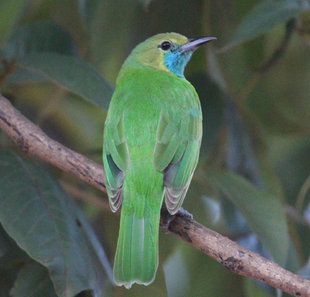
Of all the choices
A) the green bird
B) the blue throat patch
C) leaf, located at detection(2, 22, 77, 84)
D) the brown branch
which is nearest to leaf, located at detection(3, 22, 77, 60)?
leaf, located at detection(2, 22, 77, 84)

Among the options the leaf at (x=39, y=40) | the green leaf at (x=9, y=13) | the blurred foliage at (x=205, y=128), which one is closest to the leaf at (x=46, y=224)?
the blurred foliage at (x=205, y=128)

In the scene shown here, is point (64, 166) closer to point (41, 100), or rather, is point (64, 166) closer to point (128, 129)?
point (128, 129)

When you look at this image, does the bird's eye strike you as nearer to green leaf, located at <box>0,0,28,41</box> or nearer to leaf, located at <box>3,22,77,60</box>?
leaf, located at <box>3,22,77,60</box>

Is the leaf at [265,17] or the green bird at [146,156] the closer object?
the green bird at [146,156]

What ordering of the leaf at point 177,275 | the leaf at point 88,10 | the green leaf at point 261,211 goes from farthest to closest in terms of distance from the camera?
the leaf at point 177,275 < the leaf at point 88,10 < the green leaf at point 261,211

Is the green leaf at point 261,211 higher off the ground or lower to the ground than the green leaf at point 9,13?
lower

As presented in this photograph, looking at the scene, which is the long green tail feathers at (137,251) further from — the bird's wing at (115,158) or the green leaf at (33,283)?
the green leaf at (33,283)

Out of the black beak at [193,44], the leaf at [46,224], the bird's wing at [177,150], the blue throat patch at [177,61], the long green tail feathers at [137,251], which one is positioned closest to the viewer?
the long green tail feathers at [137,251]

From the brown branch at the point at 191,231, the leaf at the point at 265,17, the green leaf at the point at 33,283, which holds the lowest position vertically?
the green leaf at the point at 33,283
